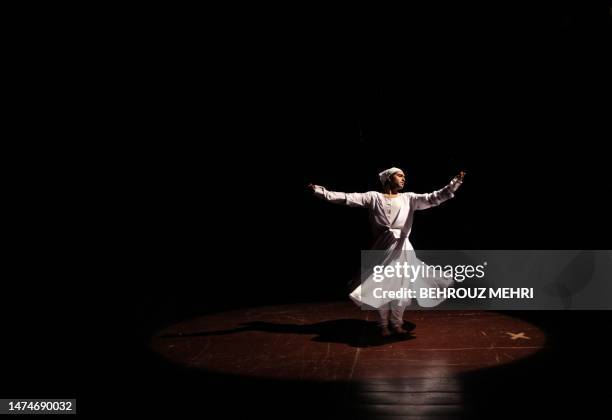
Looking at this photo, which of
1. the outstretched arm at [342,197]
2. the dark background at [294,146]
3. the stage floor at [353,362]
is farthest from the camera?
the dark background at [294,146]

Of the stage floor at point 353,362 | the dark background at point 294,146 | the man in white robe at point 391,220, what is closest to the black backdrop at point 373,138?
the dark background at point 294,146

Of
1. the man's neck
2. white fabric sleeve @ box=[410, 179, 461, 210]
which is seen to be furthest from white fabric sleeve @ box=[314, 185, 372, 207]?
white fabric sleeve @ box=[410, 179, 461, 210]

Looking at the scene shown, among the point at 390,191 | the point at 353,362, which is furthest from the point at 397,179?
the point at 353,362

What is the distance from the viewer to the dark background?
599 cm

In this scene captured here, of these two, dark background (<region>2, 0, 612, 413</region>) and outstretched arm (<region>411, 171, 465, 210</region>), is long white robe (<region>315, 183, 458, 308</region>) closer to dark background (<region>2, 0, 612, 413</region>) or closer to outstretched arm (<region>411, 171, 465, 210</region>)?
outstretched arm (<region>411, 171, 465, 210</region>)

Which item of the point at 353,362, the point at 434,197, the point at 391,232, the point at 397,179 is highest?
the point at 397,179

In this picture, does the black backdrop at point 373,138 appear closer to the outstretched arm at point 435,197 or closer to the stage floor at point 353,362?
the stage floor at point 353,362

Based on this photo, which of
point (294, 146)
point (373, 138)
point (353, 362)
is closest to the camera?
point (353, 362)

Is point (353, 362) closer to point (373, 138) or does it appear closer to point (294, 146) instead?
point (373, 138)

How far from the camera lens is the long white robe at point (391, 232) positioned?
462cm

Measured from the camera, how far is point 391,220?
470cm

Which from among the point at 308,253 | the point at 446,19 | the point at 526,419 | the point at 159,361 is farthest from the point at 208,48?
the point at 526,419

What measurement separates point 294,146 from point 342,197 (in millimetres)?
2575

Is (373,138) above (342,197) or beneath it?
above
